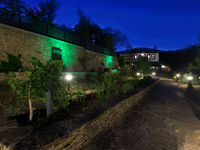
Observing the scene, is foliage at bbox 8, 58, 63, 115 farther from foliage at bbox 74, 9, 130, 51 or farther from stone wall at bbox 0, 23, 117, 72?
A: foliage at bbox 74, 9, 130, 51

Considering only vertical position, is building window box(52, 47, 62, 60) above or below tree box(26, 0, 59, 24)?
below

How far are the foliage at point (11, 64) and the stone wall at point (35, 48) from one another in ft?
0.96

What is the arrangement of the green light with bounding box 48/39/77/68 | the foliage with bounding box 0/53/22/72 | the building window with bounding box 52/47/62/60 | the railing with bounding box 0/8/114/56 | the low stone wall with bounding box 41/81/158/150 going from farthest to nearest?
the green light with bounding box 48/39/77/68
the building window with bounding box 52/47/62/60
the railing with bounding box 0/8/114/56
the foliage with bounding box 0/53/22/72
the low stone wall with bounding box 41/81/158/150

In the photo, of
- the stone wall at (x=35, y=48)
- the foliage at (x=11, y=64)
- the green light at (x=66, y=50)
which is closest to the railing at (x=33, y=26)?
the stone wall at (x=35, y=48)

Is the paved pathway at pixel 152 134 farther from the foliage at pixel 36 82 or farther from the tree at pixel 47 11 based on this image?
the tree at pixel 47 11

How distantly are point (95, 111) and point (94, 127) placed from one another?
504mm

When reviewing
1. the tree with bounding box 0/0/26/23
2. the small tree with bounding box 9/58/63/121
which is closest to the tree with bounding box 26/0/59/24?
the tree with bounding box 0/0/26/23

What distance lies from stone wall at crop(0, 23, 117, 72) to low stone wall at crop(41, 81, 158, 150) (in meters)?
8.39

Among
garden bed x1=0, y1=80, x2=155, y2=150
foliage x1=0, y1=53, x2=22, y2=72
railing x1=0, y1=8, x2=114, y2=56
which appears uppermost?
railing x1=0, y1=8, x2=114, y2=56

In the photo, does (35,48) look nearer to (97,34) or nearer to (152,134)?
(152,134)

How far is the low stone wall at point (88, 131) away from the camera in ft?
6.96

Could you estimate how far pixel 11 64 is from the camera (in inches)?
320

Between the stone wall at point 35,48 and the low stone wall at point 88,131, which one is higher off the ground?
the stone wall at point 35,48

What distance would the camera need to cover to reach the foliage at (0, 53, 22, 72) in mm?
7723
